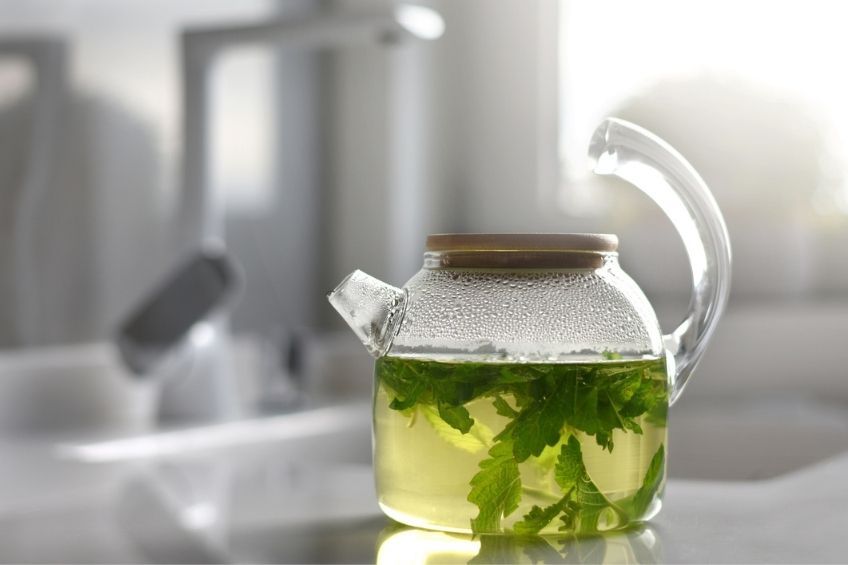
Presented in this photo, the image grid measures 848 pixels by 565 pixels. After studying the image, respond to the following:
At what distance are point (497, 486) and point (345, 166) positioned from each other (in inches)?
51.0

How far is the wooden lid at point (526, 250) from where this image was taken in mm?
510

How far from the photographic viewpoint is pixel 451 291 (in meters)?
0.53

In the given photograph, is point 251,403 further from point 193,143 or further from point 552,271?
point 552,271

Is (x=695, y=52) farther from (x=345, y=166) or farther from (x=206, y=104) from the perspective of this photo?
(x=206, y=104)

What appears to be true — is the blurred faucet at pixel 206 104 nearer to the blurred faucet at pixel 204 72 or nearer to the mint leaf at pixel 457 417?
the blurred faucet at pixel 204 72

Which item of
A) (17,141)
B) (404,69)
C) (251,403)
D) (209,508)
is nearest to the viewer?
(209,508)

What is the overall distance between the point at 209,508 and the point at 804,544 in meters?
0.34

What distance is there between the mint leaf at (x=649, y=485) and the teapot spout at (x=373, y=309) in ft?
0.47

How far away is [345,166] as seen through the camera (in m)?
1.73

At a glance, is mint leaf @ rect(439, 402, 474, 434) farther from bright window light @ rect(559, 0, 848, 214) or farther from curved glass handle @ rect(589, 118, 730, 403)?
bright window light @ rect(559, 0, 848, 214)

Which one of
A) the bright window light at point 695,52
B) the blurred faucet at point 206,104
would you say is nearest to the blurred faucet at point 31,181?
the blurred faucet at point 206,104

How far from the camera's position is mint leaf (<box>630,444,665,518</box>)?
0.51 meters

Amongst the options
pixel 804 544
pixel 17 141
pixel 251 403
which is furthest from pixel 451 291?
pixel 251 403

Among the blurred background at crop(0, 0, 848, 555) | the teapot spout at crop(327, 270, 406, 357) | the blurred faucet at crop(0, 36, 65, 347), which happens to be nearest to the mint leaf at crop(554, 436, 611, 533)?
the teapot spout at crop(327, 270, 406, 357)
